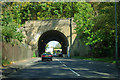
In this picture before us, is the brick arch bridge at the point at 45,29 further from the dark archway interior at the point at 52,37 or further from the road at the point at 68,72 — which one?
the road at the point at 68,72

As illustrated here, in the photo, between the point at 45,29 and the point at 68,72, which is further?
the point at 45,29

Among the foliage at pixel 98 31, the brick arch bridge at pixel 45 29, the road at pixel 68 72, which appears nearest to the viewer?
the road at pixel 68 72

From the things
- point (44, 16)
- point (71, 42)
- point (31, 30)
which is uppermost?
point (44, 16)

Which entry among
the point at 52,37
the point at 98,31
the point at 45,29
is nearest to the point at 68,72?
the point at 98,31

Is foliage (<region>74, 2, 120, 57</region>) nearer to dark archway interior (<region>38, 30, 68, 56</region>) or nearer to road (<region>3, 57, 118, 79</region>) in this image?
road (<region>3, 57, 118, 79</region>)

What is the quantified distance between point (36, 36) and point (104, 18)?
29593 mm

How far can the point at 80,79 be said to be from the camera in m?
10.9

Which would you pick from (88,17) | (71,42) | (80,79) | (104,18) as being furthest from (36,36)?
(80,79)

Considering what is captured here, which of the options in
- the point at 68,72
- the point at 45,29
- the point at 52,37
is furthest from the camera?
the point at 52,37

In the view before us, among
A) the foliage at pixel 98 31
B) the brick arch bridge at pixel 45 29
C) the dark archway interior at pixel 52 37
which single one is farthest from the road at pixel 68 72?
the dark archway interior at pixel 52 37

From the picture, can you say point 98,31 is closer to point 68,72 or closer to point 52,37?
point 68,72

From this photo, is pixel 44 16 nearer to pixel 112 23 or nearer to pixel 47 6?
pixel 47 6

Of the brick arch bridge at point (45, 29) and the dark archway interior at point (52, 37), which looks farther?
the dark archway interior at point (52, 37)

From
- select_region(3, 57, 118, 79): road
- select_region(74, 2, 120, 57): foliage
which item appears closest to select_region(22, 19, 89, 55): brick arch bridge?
select_region(74, 2, 120, 57): foliage
